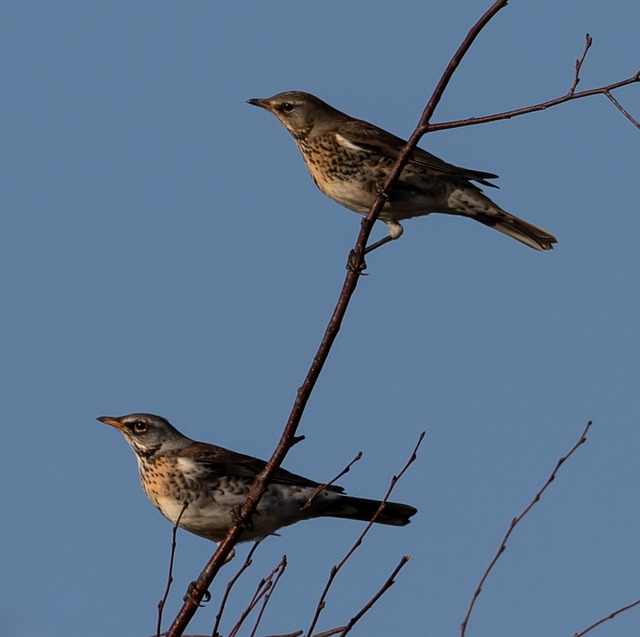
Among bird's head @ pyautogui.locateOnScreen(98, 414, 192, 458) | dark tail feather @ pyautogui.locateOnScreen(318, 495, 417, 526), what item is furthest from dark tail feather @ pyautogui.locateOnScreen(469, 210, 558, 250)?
bird's head @ pyautogui.locateOnScreen(98, 414, 192, 458)

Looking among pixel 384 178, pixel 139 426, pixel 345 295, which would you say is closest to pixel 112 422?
pixel 139 426

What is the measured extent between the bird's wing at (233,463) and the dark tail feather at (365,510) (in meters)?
0.16

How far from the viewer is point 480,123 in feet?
17.3

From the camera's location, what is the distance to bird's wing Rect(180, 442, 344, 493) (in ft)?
27.0

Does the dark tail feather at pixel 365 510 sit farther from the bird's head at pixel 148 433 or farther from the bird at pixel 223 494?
the bird's head at pixel 148 433

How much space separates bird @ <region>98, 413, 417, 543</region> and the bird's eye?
0.09 meters

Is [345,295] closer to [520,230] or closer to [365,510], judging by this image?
[365,510]

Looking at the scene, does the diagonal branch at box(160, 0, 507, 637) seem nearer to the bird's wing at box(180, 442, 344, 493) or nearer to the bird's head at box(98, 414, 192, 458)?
the bird's wing at box(180, 442, 344, 493)

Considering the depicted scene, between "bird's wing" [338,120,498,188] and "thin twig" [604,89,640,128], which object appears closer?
"thin twig" [604,89,640,128]

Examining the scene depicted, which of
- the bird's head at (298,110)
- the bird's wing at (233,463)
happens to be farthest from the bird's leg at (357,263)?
the bird's head at (298,110)

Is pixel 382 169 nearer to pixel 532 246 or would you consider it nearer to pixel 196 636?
pixel 532 246

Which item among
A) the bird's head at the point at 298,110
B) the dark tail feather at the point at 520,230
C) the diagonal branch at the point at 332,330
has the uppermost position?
the bird's head at the point at 298,110

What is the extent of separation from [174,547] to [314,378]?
97 cm

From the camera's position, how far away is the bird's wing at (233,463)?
27.0 ft
